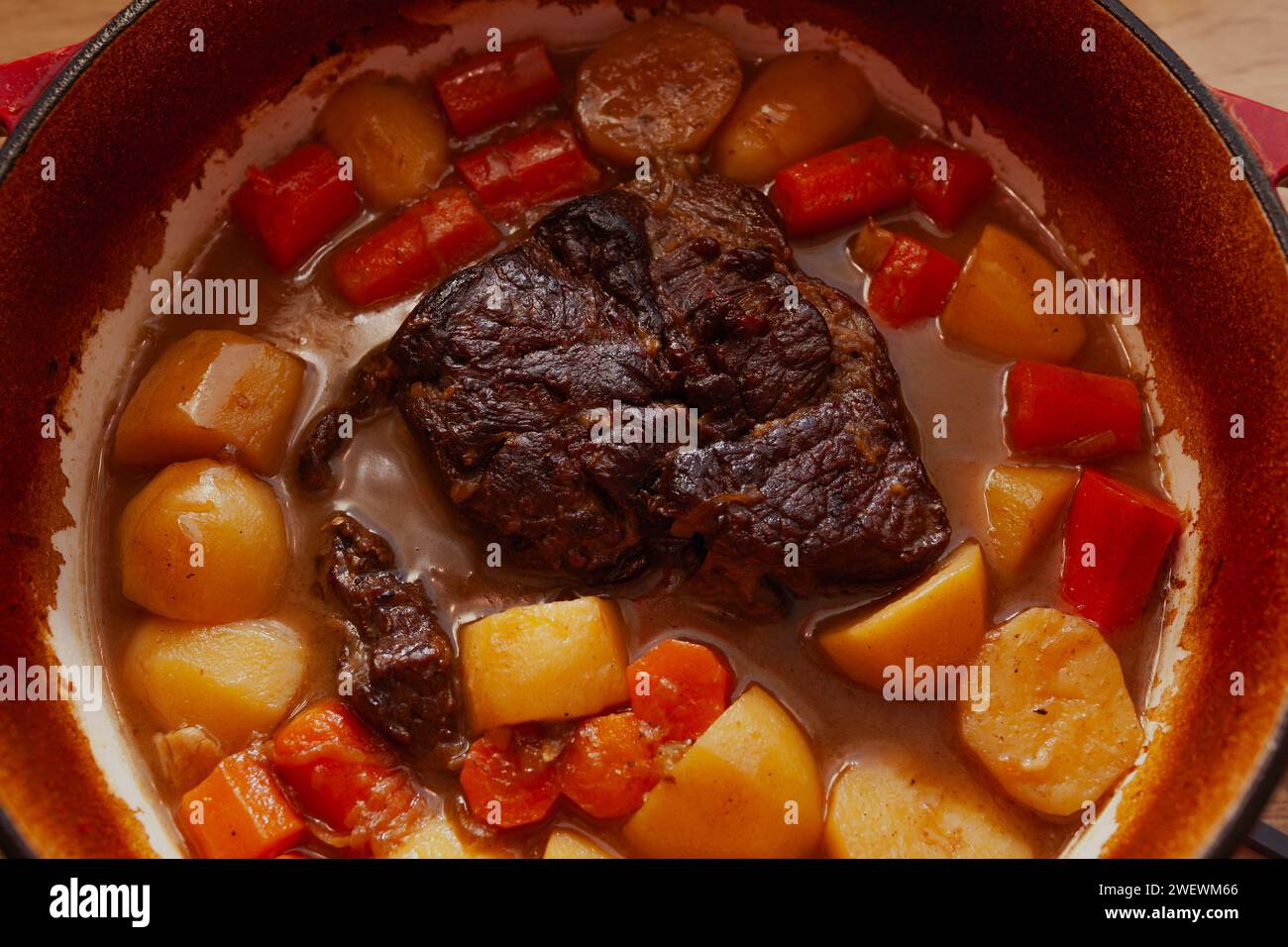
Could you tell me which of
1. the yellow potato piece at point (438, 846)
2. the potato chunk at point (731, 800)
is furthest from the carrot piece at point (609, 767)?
the yellow potato piece at point (438, 846)

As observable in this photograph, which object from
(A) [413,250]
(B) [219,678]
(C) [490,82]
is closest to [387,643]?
(B) [219,678]

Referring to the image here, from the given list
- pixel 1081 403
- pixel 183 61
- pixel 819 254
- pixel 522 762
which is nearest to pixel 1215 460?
pixel 1081 403

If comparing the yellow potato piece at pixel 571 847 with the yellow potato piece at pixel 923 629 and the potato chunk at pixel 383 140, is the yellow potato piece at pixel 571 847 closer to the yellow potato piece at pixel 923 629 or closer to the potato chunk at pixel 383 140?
the yellow potato piece at pixel 923 629

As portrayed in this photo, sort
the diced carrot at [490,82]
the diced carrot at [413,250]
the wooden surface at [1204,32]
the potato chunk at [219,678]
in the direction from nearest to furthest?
the potato chunk at [219,678], the diced carrot at [413,250], the diced carrot at [490,82], the wooden surface at [1204,32]

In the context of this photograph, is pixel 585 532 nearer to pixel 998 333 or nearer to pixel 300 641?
pixel 300 641

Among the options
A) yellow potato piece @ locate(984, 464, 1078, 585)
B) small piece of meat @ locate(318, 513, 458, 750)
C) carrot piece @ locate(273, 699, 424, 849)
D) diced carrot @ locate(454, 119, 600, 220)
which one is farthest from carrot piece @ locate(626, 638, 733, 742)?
diced carrot @ locate(454, 119, 600, 220)

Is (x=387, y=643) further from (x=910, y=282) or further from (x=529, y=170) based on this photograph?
(x=910, y=282)

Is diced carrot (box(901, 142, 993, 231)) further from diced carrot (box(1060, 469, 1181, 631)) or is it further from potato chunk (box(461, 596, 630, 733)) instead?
potato chunk (box(461, 596, 630, 733))

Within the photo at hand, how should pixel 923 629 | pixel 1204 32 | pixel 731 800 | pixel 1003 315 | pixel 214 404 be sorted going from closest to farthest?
pixel 731 800 < pixel 923 629 < pixel 214 404 < pixel 1003 315 < pixel 1204 32
